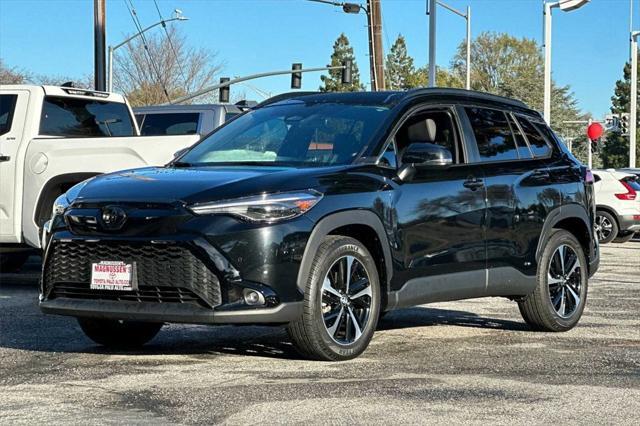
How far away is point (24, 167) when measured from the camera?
38.2ft

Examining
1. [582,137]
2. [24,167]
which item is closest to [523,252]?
[24,167]

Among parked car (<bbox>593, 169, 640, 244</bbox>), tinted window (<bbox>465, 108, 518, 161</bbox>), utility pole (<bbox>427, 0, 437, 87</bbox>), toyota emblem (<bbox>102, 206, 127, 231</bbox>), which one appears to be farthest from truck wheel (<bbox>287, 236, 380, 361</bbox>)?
utility pole (<bbox>427, 0, 437, 87</bbox>)

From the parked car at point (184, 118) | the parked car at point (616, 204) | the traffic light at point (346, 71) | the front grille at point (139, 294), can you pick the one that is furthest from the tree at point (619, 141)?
the front grille at point (139, 294)

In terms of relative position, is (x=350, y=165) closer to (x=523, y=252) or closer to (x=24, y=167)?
(x=523, y=252)

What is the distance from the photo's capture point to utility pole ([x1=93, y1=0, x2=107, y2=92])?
23.4 metres

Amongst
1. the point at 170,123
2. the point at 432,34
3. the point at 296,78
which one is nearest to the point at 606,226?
the point at 432,34

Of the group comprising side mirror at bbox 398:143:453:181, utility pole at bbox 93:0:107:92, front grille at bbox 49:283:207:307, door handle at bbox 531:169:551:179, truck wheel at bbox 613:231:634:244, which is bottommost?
truck wheel at bbox 613:231:634:244

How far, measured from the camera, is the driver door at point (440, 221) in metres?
7.55

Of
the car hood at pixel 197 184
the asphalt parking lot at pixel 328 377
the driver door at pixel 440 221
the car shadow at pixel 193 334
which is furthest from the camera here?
the car shadow at pixel 193 334

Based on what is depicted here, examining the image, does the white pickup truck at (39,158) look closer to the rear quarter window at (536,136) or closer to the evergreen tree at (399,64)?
the rear quarter window at (536,136)

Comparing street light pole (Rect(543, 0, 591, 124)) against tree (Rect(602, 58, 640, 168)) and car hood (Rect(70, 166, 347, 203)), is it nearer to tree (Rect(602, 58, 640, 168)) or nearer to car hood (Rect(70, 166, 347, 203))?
car hood (Rect(70, 166, 347, 203))

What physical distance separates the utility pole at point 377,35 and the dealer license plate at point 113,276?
89.4ft

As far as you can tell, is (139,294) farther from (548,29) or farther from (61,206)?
(548,29)

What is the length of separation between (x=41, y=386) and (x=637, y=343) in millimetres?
4245
